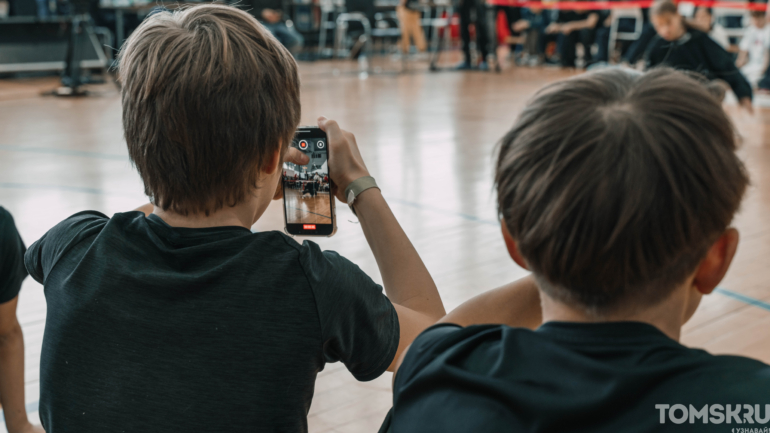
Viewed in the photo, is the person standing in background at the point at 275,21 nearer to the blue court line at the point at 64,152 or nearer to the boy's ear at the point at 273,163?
the blue court line at the point at 64,152

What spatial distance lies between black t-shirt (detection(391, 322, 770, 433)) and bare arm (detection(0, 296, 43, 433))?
1.11 meters

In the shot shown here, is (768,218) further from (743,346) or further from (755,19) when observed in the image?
(755,19)

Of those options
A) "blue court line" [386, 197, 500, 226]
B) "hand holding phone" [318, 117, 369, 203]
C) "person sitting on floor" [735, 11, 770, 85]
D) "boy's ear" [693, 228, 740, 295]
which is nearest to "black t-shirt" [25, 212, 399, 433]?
"hand holding phone" [318, 117, 369, 203]

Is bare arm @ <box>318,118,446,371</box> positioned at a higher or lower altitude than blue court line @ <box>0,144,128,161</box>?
higher

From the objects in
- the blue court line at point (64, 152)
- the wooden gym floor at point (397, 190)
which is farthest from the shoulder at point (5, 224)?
the blue court line at point (64, 152)

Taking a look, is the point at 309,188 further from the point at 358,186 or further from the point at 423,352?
the point at 423,352

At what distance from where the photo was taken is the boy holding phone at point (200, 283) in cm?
67

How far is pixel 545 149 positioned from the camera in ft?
1.65

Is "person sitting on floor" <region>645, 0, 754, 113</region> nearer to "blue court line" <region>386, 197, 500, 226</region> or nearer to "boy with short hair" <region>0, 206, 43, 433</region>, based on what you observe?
"blue court line" <region>386, 197, 500, 226</region>

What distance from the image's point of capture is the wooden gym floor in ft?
5.84

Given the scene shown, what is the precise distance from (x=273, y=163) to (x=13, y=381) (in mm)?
941

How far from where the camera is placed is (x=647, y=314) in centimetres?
53

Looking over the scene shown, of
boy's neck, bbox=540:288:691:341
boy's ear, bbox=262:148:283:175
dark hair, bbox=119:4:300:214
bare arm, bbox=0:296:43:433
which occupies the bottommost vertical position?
bare arm, bbox=0:296:43:433

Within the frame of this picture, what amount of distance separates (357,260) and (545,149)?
191 centimetres
